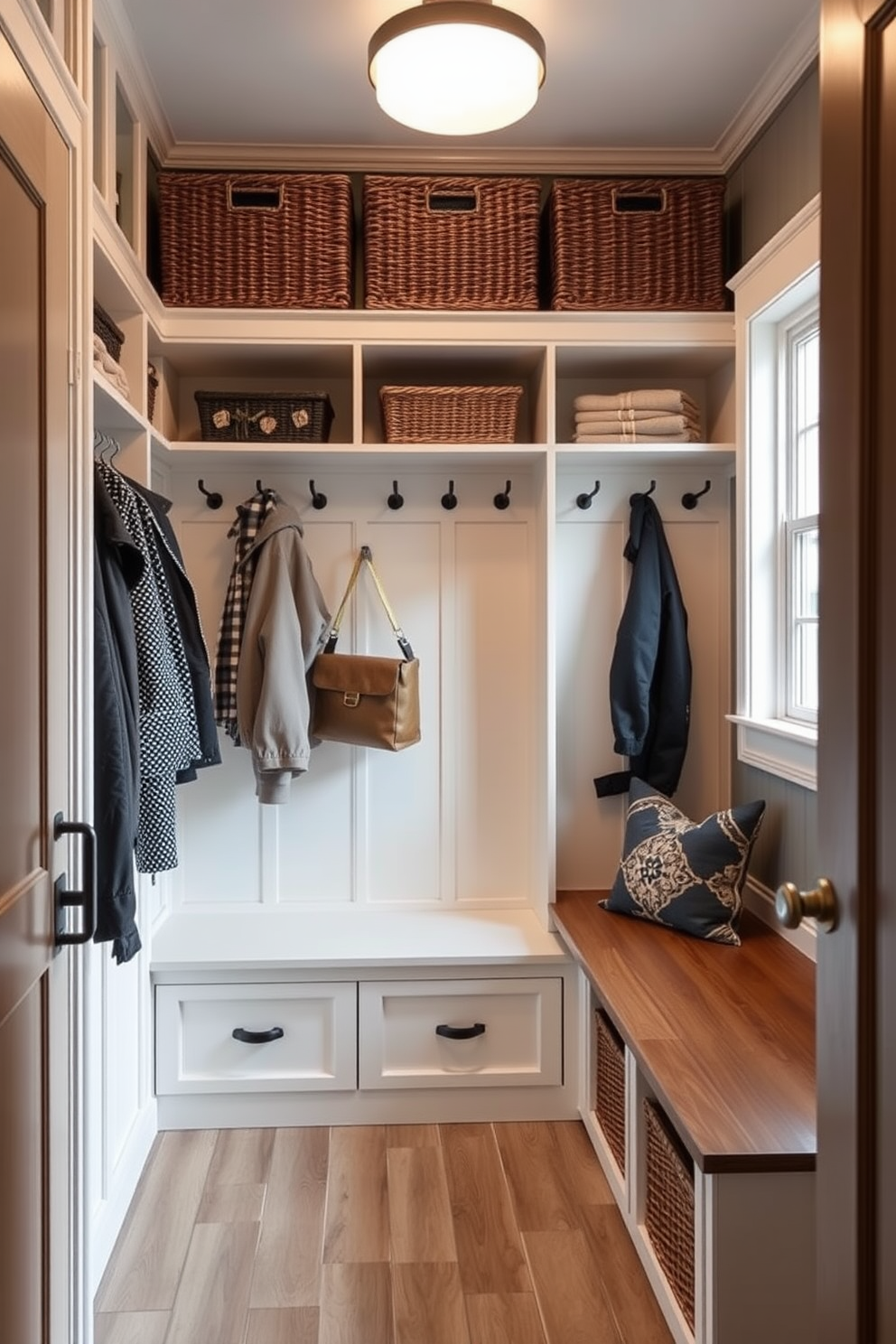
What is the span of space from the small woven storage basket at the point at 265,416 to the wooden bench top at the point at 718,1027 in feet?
5.20

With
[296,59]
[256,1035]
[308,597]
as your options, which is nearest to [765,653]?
[308,597]

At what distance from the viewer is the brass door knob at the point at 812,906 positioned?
1.07 meters

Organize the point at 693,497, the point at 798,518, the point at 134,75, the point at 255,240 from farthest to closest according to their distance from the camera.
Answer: the point at 693,497, the point at 255,240, the point at 798,518, the point at 134,75

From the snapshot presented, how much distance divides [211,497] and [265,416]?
1.09ft

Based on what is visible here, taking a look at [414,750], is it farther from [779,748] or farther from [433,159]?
[433,159]

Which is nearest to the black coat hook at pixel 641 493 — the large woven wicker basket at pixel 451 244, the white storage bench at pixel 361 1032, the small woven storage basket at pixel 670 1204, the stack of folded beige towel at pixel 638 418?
the stack of folded beige towel at pixel 638 418

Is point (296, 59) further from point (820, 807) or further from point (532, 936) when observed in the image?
point (532, 936)

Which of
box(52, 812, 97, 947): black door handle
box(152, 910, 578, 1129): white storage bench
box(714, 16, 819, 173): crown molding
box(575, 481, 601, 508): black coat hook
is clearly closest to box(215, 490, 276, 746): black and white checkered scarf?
box(152, 910, 578, 1129): white storage bench

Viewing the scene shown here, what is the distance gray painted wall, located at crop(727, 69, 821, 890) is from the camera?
2328 millimetres

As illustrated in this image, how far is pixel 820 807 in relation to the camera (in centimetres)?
113

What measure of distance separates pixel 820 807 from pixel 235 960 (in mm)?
1879

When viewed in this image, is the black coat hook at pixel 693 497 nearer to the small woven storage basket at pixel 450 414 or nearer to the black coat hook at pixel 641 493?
the black coat hook at pixel 641 493

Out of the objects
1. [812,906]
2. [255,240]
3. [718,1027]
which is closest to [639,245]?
[255,240]

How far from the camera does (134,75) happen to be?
7.73ft
